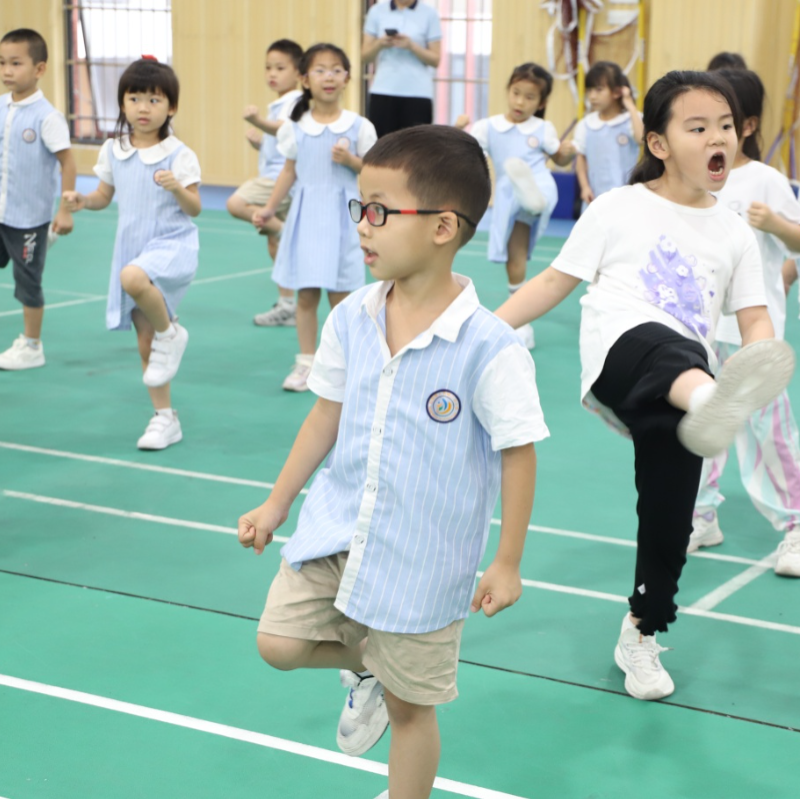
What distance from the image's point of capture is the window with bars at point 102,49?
1642cm

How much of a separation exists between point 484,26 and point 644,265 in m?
12.1

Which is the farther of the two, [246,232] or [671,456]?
[246,232]

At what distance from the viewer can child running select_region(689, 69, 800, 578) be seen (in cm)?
381

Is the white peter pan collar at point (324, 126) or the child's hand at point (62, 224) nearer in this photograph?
the child's hand at point (62, 224)

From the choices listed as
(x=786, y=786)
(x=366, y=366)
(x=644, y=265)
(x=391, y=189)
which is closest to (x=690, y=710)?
(x=786, y=786)

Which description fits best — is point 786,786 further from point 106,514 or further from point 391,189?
point 106,514

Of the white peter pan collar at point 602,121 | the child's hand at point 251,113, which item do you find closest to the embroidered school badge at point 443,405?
the child's hand at point 251,113

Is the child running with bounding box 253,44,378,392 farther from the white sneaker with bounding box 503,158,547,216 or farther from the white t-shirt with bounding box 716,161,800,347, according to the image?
the white t-shirt with bounding box 716,161,800,347

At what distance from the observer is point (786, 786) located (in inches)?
104

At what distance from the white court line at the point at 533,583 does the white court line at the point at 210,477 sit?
32cm

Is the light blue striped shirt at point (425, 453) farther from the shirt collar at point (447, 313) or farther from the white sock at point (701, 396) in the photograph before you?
the white sock at point (701, 396)

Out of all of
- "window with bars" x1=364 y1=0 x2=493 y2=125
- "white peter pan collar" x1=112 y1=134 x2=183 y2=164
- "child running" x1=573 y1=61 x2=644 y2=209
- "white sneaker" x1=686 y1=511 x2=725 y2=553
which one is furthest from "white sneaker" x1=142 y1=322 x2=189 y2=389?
"window with bars" x1=364 y1=0 x2=493 y2=125

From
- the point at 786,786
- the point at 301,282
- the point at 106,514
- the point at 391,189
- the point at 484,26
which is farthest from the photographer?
the point at 484,26

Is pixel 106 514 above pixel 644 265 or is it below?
below
